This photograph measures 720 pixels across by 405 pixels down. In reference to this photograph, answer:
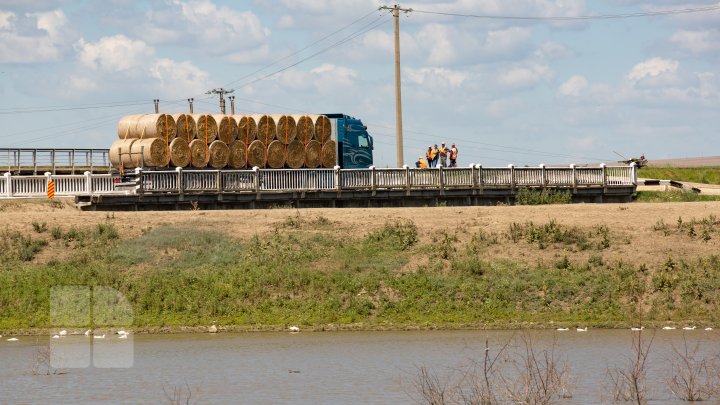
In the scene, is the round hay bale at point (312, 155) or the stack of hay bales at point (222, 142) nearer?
the stack of hay bales at point (222, 142)

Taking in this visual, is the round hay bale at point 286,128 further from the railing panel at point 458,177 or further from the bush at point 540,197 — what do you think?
the bush at point 540,197

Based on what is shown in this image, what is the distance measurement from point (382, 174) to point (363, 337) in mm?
18824

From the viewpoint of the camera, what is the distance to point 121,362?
2483 cm

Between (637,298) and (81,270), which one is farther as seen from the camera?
(81,270)

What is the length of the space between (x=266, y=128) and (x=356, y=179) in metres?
5.73

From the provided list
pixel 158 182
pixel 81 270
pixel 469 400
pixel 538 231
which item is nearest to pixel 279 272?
pixel 81 270

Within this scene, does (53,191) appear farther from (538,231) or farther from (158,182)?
(538,231)

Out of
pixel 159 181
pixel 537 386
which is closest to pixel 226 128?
pixel 159 181

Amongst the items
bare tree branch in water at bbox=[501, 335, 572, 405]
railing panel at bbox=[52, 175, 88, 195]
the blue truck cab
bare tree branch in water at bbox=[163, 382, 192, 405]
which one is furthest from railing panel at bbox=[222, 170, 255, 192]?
bare tree branch in water at bbox=[501, 335, 572, 405]

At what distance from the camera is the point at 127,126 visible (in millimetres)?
48750

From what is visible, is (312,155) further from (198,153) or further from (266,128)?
(198,153)

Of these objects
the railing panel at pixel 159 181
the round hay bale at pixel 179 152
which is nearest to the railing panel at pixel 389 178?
the round hay bale at pixel 179 152

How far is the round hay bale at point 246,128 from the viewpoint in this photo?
4969cm

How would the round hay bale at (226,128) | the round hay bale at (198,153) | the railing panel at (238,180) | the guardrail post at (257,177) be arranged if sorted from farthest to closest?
the round hay bale at (226,128), the round hay bale at (198,153), the guardrail post at (257,177), the railing panel at (238,180)
